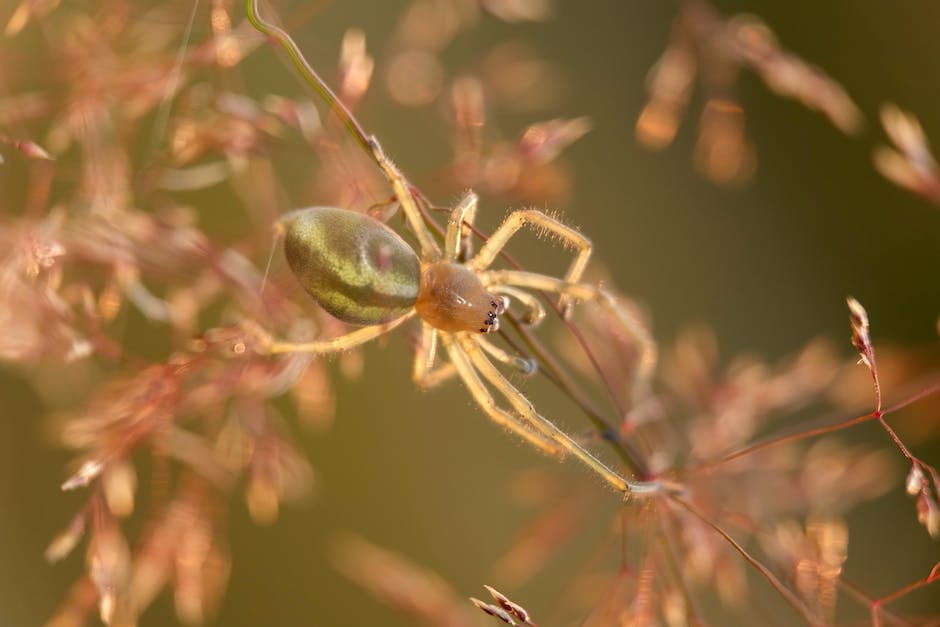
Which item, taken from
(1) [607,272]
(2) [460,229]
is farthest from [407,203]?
(1) [607,272]

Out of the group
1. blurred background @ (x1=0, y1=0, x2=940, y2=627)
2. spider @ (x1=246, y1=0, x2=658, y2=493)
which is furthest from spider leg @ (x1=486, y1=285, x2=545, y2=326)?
blurred background @ (x1=0, y1=0, x2=940, y2=627)

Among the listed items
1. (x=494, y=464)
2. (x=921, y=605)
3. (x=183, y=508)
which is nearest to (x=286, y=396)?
(x=494, y=464)

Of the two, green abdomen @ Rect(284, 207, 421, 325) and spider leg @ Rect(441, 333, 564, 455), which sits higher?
green abdomen @ Rect(284, 207, 421, 325)

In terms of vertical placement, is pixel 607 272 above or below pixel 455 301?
below

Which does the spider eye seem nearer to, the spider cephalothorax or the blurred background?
the spider cephalothorax

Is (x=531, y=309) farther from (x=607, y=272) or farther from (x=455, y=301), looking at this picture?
(x=607, y=272)

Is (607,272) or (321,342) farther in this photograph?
(607,272)
